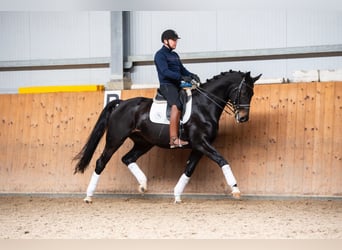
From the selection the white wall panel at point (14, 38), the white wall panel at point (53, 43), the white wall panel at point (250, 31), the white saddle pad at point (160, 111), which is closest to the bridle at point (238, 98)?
the white saddle pad at point (160, 111)

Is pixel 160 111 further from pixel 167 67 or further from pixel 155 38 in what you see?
pixel 155 38

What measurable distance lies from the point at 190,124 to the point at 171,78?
68 centimetres

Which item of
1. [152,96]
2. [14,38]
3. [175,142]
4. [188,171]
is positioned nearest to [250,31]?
[152,96]

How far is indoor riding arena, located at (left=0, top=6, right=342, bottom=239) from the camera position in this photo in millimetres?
6055

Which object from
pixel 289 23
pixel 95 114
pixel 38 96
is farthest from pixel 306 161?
pixel 38 96

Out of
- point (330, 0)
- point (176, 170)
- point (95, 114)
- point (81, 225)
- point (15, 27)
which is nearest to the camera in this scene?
point (330, 0)

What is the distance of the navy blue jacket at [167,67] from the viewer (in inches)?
242

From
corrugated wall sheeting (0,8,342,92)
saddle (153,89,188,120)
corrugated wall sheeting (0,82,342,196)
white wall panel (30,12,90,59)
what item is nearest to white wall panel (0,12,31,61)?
corrugated wall sheeting (0,8,342,92)

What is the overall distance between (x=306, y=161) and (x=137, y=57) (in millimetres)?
3649

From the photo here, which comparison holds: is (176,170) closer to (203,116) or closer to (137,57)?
(203,116)

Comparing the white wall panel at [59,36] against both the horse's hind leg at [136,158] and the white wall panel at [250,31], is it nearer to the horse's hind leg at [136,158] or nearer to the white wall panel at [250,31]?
the white wall panel at [250,31]

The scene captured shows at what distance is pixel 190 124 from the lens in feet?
20.6

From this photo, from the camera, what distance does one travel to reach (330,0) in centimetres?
88

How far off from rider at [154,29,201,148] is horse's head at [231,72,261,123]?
0.66 metres
